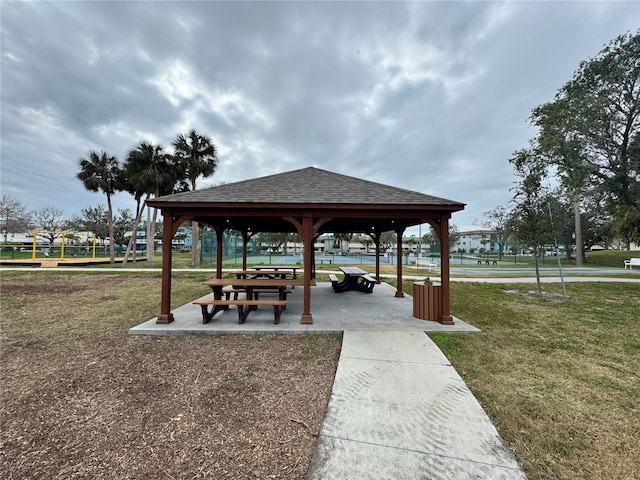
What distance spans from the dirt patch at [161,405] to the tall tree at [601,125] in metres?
12.9

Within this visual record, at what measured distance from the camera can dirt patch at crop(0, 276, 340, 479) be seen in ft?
6.44

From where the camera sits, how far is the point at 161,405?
2719 millimetres

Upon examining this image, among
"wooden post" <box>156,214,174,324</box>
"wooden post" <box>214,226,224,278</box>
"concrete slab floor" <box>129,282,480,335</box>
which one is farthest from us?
"wooden post" <box>214,226,224,278</box>

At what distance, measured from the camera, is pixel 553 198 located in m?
9.21

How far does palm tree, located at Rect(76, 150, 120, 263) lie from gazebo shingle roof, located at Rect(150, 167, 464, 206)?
19.5 m

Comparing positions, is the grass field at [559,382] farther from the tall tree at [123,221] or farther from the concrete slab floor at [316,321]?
the tall tree at [123,221]

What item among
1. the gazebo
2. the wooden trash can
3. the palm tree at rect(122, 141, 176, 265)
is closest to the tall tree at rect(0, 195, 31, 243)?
the palm tree at rect(122, 141, 176, 265)

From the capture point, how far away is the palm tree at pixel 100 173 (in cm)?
2023

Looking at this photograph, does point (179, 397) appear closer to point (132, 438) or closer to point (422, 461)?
point (132, 438)

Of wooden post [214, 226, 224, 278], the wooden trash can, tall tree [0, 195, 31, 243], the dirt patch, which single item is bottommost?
the dirt patch

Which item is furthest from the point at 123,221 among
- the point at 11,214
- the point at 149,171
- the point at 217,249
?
the point at 217,249

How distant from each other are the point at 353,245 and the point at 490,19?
82982 mm

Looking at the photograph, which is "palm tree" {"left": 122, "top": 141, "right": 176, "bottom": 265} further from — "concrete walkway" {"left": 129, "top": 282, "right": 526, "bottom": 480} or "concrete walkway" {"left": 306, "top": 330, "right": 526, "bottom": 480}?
"concrete walkway" {"left": 306, "top": 330, "right": 526, "bottom": 480}

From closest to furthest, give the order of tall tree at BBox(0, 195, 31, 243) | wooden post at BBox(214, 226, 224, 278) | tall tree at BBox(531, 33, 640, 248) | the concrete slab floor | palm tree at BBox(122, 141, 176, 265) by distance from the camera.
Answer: the concrete slab floor, wooden post at BBox(214, 226, 224, 278), tall tree at BBox(531, 33, 640, 248), palm tree at BBox(122, 141, 176, 265), tall tree at BBox(0, 195, 31, 243)
